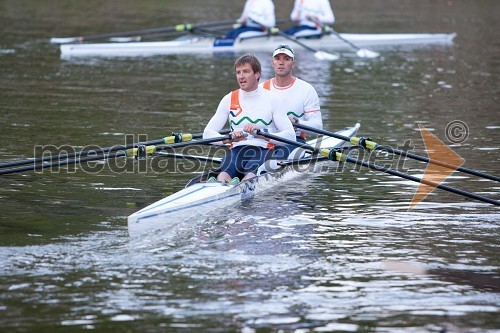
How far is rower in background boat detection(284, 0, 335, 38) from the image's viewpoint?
2406 centimetres

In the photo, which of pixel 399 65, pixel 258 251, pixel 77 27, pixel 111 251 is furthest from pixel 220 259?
pixel 77 27

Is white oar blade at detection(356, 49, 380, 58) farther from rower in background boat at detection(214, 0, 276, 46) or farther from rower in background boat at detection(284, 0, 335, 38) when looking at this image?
rower in background boat at detection(214, 0, 276, 46)

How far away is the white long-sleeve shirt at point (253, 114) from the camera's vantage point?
1010cm

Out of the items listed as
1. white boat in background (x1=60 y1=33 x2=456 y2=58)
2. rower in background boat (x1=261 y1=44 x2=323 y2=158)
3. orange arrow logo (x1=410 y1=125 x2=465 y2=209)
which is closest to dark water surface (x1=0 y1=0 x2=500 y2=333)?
orange arrow logo (x1=410 y1=125 x2=465 y2=209)

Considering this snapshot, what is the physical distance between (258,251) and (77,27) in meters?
21.2

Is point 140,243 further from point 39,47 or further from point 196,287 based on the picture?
point 39,47

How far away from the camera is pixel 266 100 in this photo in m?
10.2

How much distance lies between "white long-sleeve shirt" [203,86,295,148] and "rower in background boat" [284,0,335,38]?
14.2m

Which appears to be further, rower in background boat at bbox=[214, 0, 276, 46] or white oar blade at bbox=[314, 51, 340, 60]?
rower in background boat at bbox=[214, 0, 276, 46]

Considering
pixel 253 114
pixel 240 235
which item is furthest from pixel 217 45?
pixel 240 235

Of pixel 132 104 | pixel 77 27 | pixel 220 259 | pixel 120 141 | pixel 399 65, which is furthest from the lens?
pixel 77 27

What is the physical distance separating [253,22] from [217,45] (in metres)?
1.09

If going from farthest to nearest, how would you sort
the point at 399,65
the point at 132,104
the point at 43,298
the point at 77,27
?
the point at 77,27 < the point at 399,65 < the point at 132,104 < the point at 43,298

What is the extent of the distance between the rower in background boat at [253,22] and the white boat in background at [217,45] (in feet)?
0.55
